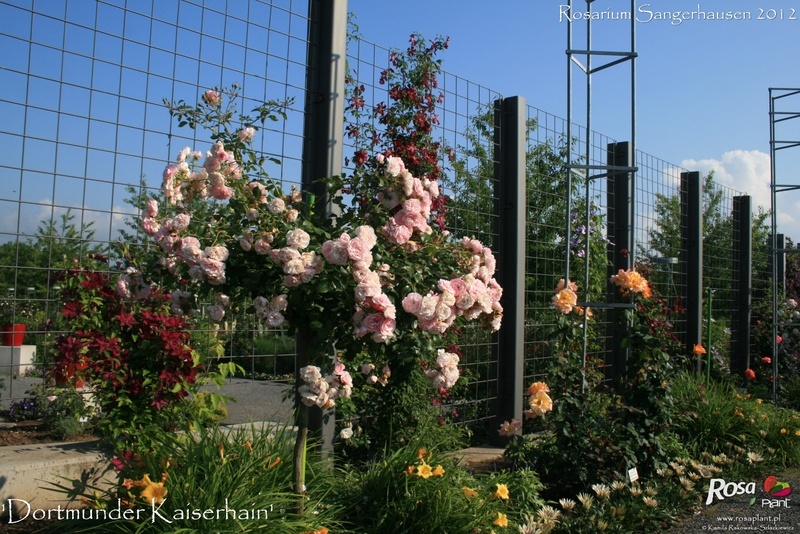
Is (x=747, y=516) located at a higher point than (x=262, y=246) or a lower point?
lower

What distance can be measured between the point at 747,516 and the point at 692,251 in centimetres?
493

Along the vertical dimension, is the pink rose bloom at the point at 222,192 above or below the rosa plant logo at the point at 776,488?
above

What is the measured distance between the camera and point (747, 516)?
3.72m

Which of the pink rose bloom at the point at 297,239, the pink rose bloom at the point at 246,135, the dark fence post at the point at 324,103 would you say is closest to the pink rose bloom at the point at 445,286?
the pink rose bloom at the point at 297,239

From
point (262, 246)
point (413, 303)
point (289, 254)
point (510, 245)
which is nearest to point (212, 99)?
point (262, 246)

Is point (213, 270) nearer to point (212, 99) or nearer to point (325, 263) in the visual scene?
point (325, 263)

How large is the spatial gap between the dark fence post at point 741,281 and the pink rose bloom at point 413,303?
8.32 m

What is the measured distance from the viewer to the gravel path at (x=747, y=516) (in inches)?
139

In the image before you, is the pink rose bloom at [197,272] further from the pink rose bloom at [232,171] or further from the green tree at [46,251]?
the green tree at [46,251]

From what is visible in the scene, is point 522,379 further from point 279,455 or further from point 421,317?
point 421,317

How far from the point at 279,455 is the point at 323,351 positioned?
664 mm

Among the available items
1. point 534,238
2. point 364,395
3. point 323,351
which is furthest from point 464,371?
point 323,351

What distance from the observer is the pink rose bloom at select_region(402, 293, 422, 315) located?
7.72 feet

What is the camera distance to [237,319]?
379 cm
